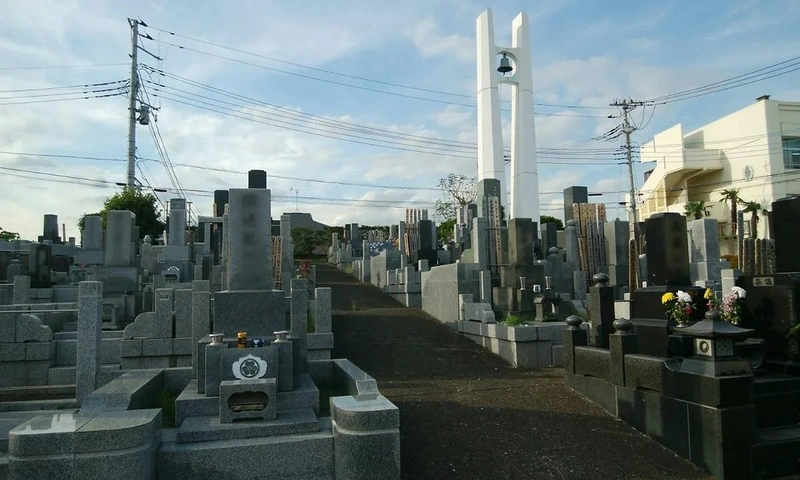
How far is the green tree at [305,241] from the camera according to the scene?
36688 mm

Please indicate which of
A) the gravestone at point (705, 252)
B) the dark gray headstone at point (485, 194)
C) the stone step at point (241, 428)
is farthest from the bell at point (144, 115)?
the stone step at point (241, 428)

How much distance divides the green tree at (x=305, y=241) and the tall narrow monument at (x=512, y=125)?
504 inches

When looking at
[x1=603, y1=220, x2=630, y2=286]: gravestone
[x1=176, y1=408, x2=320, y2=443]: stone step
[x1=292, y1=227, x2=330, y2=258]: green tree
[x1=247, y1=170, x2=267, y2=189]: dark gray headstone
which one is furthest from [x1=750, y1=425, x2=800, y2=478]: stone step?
[x1=292, y1=227, x2=330, y2=258]: green tree

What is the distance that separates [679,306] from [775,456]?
189cm

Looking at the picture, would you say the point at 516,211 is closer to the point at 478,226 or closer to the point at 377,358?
the point at 478,226

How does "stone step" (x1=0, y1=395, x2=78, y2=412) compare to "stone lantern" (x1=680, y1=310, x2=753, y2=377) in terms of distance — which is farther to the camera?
"stone step" (x1=0, y1=395, x2=78, y2=412)

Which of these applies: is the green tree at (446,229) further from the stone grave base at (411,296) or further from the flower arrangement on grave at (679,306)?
the flower arrangement on grave at (679,306)

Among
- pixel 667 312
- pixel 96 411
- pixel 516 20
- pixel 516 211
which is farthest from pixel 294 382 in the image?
pixel 516 20

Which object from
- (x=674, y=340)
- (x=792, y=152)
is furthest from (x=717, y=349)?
(x=792, y=152)

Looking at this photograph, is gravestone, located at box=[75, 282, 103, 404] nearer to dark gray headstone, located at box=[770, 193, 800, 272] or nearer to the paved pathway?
the paved pathway

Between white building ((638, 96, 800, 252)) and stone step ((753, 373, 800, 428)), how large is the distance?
24.6m

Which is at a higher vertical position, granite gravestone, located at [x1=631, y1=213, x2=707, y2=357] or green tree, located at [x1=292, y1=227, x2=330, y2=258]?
green tree, located at [x1=292, y1=227, x2=330, y2=258]

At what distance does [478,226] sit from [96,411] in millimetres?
9555

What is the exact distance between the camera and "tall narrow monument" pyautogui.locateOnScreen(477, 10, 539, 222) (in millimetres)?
34906
